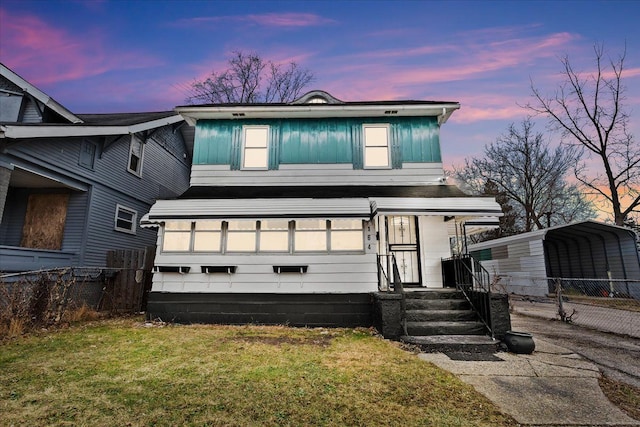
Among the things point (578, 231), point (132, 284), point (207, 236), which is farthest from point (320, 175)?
point (578, 231)

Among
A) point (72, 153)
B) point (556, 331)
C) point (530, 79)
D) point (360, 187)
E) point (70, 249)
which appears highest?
→ point (530, 79)

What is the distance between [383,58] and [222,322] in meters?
15.6

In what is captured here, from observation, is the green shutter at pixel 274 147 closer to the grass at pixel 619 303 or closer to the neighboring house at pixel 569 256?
the neighboring house at pixel 569 256

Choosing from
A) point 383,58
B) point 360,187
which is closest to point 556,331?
point 360,187

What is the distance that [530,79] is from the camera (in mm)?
23438

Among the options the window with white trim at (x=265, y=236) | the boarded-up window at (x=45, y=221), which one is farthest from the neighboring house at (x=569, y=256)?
the boarded-up window at (x=45, y=221)

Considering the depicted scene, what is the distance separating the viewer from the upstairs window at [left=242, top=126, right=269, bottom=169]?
981cm

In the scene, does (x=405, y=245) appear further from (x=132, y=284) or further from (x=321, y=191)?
(x=132, y=284)

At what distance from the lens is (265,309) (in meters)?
7.95

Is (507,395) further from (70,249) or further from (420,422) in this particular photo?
(70,249)

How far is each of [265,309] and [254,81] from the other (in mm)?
21835

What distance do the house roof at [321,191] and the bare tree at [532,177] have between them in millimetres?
24093

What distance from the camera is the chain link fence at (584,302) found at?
29.4 ft

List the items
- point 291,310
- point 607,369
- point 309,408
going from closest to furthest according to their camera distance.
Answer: point 309,408
point 607,369
point 291,310
